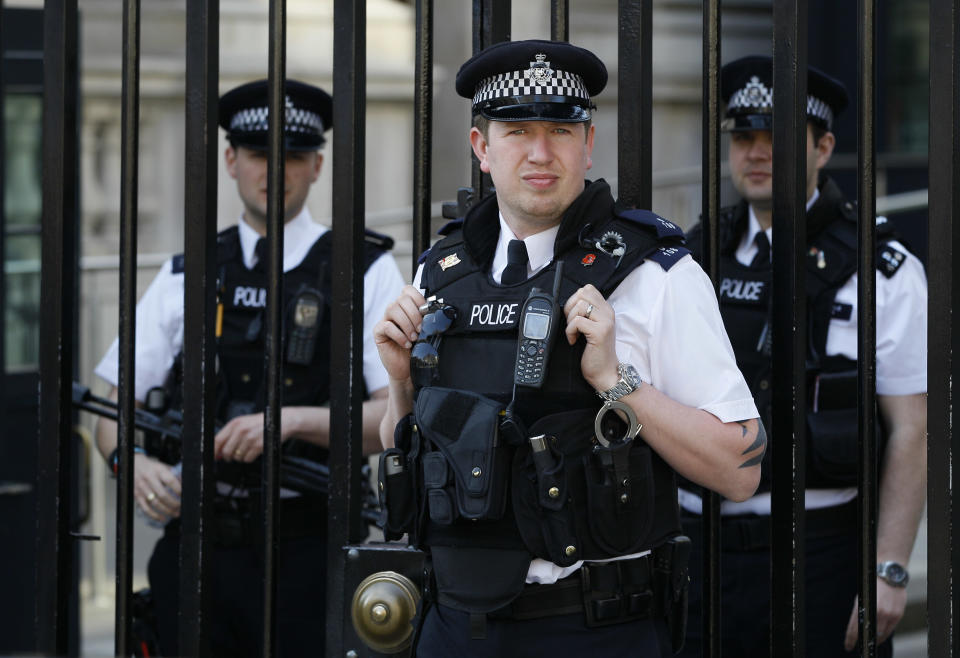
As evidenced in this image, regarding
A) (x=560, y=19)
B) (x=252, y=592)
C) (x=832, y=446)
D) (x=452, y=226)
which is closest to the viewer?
(x=560, y=19)

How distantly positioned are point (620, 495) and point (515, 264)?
1.62 feet

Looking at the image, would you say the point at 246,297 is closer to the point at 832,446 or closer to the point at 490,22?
the point at 490,22

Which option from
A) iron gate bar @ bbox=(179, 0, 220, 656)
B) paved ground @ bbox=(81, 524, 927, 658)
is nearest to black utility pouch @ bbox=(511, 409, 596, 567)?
iron gate bar @ bbox=(179, 0, 220, 656)

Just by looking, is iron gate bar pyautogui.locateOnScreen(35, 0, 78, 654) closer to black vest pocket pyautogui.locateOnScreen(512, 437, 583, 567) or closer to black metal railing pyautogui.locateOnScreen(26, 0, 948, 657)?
black metal railing pyautogui.locateOnScreen(26, 0, 948, 657)

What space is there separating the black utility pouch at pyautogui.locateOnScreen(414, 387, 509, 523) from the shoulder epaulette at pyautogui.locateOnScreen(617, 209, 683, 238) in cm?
43

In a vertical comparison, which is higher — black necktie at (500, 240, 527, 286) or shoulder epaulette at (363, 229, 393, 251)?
shoulder epaulette at (363, 229, 393, 251)

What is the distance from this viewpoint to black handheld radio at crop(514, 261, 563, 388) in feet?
7.38

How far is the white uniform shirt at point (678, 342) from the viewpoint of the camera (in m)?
2.33

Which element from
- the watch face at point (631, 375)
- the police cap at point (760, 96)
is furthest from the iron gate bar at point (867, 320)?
the police cap at point (760, 96)

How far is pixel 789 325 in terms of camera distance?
243 cm

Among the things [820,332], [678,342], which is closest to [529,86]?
[678,342]

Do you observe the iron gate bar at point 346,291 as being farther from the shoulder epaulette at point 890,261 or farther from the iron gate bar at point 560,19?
the shoulder epaulette at point 890,261

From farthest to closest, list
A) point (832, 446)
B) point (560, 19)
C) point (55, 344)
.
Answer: point (832, 446) → point (55, 344) → point (560, 19)

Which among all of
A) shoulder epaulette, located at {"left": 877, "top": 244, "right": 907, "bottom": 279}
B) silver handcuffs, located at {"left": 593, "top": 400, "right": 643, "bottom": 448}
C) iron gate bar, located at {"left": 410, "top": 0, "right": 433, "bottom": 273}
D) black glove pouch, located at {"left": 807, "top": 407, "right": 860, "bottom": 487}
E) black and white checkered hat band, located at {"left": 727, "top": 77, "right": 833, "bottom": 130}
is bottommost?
black glove pouch, located at {"left": 807, "top": 407, "right": 860, "bottom": 487}
